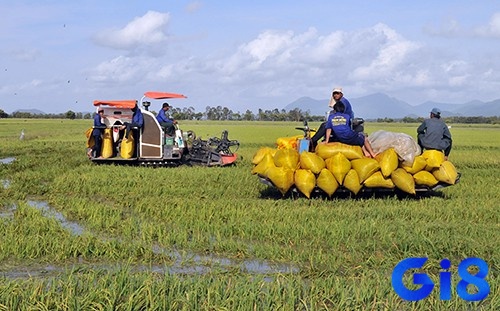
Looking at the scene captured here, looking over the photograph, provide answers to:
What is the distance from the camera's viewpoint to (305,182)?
7.94 meters

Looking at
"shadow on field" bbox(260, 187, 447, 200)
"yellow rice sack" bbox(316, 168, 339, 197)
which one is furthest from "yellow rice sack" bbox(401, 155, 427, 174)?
"yellow rice sack" bbox(316, 168, 339, 197)

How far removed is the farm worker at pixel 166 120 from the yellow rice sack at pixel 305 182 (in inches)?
220

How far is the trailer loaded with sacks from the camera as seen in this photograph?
802 cm

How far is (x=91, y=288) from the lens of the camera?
374 centimetres

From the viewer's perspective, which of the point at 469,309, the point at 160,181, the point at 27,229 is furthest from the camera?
the point at 160,181

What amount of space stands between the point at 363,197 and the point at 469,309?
5.15 m

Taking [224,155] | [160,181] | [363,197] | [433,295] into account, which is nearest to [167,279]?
[433,295]

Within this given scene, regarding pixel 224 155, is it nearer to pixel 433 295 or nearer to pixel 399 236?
pixel 399 236

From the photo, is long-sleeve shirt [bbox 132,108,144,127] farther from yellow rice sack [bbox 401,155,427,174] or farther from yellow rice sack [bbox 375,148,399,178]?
yellow rice sack [bbox 401,155,427,174]

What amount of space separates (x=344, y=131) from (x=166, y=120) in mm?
5847

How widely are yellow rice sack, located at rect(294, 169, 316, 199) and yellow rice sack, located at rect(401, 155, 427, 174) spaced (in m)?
1.54

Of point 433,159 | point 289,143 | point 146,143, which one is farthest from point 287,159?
point 146,143

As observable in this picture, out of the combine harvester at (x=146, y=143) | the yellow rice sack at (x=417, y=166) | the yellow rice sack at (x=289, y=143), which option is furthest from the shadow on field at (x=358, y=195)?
the combine harvester at (x=146, y=143)

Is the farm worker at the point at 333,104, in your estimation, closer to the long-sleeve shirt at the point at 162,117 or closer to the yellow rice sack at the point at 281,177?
the yellow rice sack at the point at 281,177
